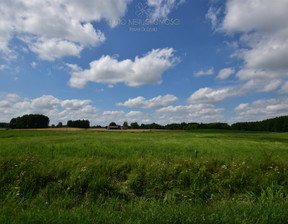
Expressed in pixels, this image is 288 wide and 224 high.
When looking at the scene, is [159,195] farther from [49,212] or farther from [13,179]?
[13,179]

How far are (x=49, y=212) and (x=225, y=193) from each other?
5212 mm

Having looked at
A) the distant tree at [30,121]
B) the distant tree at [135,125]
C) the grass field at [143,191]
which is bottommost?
the grass field at [143,191]

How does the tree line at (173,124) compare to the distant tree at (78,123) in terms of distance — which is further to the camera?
the distant tree at (78,123)

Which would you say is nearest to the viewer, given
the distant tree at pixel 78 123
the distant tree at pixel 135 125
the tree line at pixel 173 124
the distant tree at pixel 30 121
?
the distant tree at pixel 30 121

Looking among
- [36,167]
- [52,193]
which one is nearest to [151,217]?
Answer: [52,193]

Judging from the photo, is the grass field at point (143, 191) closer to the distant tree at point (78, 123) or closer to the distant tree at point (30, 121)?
the distant tree at point (78, 123)

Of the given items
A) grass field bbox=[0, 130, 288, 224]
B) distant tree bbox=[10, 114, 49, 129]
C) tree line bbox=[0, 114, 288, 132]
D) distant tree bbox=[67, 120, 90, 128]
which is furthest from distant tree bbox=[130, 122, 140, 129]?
grass field bbox=[0, 130, 288, 224]

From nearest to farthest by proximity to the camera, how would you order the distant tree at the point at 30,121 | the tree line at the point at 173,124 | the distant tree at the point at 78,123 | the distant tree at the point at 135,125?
the distant tree at the point at 30,121, the tree line at the point at 173,124, the distant tree at the point at 78,123, the distant tree at the point at 135,125

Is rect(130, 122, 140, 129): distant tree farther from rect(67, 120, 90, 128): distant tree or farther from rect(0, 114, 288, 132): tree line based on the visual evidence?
rect(67, 120, 90, 128): distant tree

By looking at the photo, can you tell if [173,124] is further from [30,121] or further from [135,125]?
[30,121]

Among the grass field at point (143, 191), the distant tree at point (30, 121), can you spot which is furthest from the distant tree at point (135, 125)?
the grass field at point (143, 191)

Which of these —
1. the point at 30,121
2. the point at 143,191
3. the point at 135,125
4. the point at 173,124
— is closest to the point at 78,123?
the point at 30,121

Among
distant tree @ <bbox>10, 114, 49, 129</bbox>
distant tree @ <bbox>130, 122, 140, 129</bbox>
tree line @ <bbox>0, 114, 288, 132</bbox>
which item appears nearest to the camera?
distant tree @ <bbox>10, 114, 49, 129</bbox>

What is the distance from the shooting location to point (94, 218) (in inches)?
137
